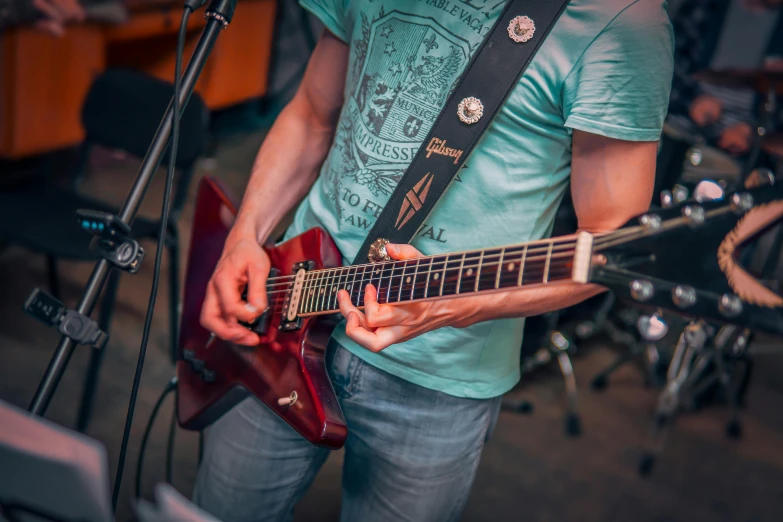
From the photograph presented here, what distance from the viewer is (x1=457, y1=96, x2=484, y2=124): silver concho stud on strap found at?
120 centimetres

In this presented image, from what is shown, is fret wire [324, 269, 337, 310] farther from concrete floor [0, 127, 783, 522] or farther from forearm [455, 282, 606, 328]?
concrete floor [0, 127, 783, 522]

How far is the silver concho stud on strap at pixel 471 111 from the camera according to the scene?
1.20 meters

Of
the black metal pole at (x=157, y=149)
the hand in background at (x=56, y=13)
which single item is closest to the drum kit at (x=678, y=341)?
the black metal pole at (x=157, y=149)

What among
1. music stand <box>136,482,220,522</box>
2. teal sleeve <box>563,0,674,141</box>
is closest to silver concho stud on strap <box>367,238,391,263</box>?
teal sleeve <box>563,0,674,141</box>

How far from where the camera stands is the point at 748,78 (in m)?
3.26

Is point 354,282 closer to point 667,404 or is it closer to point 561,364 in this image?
point 667,404

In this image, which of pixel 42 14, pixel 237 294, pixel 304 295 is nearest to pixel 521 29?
pixel 304 295

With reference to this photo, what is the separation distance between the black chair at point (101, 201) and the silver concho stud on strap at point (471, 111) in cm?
169

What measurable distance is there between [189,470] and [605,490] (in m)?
1.51

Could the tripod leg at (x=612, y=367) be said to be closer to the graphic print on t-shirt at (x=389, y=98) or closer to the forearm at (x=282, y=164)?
the forearm at (x=282, y=164)

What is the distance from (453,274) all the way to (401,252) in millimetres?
107

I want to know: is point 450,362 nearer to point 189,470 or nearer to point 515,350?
point 515,350

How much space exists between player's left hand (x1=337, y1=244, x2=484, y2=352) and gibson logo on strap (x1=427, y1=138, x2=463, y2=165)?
0.55ft

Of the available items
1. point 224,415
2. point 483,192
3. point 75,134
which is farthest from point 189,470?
point 75,134
